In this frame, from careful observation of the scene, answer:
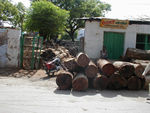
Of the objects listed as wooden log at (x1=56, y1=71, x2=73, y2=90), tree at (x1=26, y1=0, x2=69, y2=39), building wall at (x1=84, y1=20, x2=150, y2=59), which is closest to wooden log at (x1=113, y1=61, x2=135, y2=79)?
wooden log at (x1=56, y1=71, x2=73, y2=90)

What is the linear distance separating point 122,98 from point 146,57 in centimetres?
483

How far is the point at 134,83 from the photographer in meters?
7.38

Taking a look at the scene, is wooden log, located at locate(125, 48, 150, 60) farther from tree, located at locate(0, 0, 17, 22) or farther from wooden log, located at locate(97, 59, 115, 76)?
tree, located at locate(0, 0, 17, 22)

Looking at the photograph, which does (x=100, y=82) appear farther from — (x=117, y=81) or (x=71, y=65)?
(x=71, y=65)

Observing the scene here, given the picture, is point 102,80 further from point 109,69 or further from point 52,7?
point 52,7

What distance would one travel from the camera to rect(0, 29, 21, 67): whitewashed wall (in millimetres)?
11000

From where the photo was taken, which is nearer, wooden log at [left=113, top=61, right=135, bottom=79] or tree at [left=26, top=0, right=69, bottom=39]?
wooden log at [left=113, top=61, right=135, bottom=79]

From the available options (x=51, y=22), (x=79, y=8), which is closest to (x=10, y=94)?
(x=51, y=22)

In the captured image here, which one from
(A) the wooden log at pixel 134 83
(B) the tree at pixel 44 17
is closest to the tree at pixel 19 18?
(B) the tree at pixel 44 17

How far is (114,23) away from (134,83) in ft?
17.4

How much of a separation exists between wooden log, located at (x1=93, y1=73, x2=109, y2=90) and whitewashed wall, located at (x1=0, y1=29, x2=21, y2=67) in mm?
6216

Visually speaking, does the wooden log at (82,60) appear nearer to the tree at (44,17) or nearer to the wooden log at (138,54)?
the wooden log at (138,54)

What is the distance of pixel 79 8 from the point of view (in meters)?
30.2

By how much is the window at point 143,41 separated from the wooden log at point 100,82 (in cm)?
609
